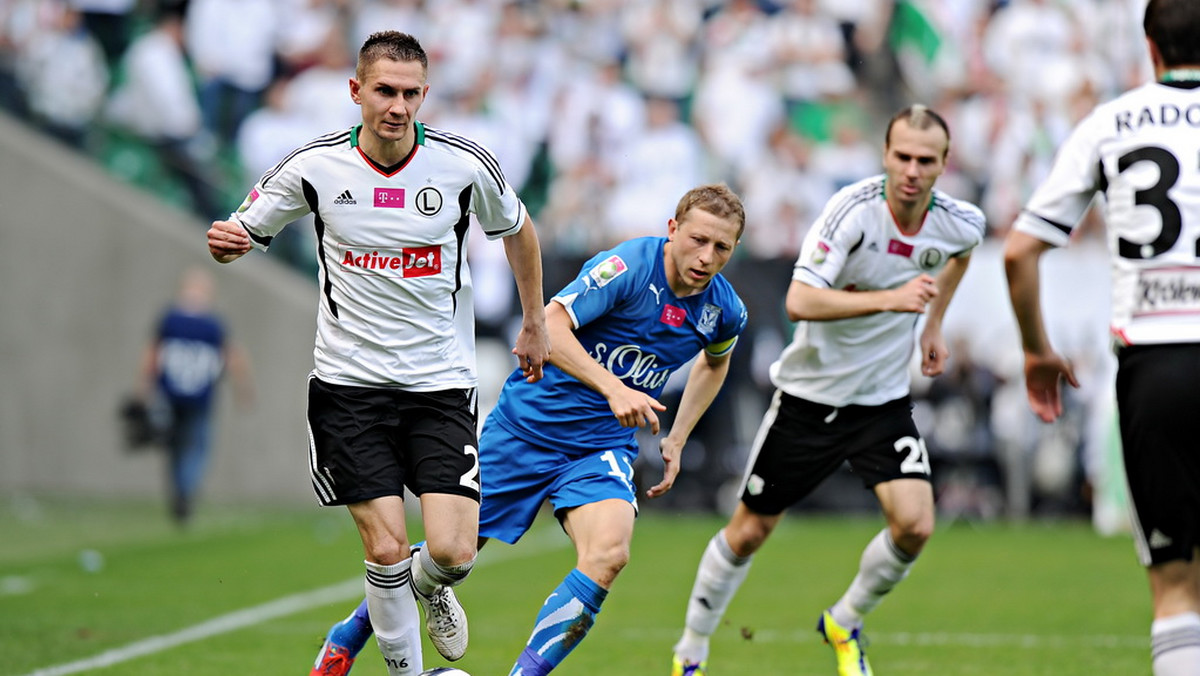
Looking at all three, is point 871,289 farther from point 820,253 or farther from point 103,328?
point 103,328

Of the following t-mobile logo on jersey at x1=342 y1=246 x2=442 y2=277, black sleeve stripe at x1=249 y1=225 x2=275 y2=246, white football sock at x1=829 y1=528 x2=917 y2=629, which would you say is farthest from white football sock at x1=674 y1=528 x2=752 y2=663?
black sleeve stripe at x1=249 y1=225 x2=275 y2=246

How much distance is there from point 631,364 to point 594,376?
543 mm

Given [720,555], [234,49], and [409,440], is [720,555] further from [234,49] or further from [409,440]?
[234,49]

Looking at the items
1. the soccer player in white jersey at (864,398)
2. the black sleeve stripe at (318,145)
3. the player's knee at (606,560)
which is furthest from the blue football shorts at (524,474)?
the black sleeve stripe at (318,145)

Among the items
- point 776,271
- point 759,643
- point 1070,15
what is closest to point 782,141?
point 776,271

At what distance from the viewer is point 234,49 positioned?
19828mm

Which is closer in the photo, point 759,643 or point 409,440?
point 409,440

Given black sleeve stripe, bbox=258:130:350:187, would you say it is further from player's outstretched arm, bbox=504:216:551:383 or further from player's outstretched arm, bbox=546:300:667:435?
player's outstretched arm, bbox=546:300:667:435

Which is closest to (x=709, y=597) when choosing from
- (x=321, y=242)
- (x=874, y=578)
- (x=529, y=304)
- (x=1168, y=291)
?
(x=874, y=578)

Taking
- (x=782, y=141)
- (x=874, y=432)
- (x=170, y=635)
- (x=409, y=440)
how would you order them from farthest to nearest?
(x=782, y=141), (x=170, y=635), (x=874, y=432), (x=409, y=440)

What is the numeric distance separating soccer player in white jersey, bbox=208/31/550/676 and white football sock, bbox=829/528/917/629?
2.11 meters

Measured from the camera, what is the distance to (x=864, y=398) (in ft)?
26.3

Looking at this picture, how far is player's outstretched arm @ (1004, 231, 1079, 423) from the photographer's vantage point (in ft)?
16.5

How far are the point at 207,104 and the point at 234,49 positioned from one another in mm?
985
